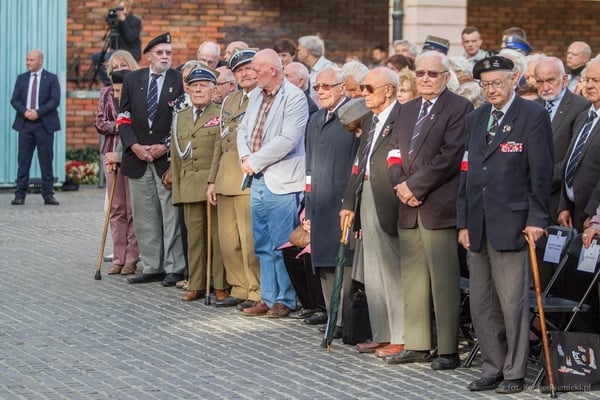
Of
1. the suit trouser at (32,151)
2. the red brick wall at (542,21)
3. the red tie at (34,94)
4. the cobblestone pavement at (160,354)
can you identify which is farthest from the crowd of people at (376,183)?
the red brick wall at (542,21)

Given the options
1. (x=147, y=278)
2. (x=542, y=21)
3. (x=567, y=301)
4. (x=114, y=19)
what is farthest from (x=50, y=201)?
(x=567, y=301)

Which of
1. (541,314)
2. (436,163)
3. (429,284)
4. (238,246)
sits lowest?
(541,314)

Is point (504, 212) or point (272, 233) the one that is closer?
point (504, 212)

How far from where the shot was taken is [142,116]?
519 inches

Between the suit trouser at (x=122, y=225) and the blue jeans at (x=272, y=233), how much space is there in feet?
8.90

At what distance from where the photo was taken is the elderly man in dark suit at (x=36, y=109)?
2056 cm

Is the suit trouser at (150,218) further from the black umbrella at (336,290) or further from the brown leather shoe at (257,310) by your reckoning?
the black umbrella at (336,290)

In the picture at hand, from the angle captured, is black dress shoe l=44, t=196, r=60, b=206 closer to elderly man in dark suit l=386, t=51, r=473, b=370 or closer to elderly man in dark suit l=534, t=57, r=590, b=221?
elderly man in dark suit l=534, t=57, r=590, b=221

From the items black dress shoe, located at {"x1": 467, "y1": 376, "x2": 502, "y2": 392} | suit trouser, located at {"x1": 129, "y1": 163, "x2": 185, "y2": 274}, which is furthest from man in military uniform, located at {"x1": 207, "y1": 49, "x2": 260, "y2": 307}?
black dress shoe, located at {"x1": 467, "y1": 376, "x2": 502, "y2": 392}

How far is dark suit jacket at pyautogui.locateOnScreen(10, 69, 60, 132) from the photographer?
20641 millimetres

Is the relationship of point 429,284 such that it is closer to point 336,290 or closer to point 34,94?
point 336,290

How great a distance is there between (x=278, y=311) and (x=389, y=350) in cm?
183

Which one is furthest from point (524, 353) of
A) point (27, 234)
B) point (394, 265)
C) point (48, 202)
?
point (48, 202)

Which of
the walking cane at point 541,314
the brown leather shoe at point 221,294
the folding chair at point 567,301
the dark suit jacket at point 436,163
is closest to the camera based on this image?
the walking cane at point 541,314
